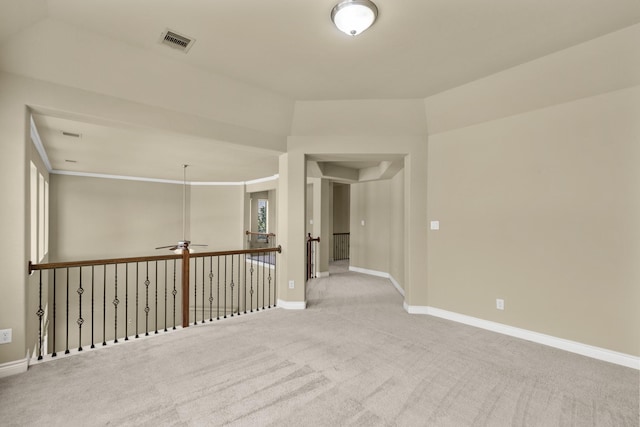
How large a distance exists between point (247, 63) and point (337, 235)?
7.88m

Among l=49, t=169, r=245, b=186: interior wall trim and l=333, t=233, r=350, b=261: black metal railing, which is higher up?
l=49, t=169, r=245, b=186: interior wall trim

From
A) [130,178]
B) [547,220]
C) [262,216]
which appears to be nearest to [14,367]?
[547,220]

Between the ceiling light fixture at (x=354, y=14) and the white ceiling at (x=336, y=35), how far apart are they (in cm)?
8

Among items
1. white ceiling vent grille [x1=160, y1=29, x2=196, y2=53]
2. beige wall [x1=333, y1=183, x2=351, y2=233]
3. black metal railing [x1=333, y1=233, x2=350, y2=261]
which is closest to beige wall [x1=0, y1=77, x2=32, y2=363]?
white ceiling vent grille [x1=160, y1=29, x2=196, y2=53]

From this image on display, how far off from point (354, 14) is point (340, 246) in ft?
28.7

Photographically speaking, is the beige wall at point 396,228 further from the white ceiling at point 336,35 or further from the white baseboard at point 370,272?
the white ceiling at point 336,35

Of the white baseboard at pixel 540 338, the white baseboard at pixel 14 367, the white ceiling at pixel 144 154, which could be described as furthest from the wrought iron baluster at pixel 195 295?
the white baseboard at pixel 540 338

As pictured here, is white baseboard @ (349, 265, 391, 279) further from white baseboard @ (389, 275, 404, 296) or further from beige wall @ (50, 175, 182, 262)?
beige wall @ (50, 175, 182, 262)

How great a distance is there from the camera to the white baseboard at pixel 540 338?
108 inches

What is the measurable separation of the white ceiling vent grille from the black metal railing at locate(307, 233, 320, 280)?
187 inches

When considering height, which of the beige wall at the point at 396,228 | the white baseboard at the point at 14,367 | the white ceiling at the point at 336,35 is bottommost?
the white baseboard at the point at 14,367

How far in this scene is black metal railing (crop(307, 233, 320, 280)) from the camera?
689 cm

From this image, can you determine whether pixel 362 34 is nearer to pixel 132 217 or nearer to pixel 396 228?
pixel 396 228

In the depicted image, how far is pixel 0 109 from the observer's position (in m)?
2.47
